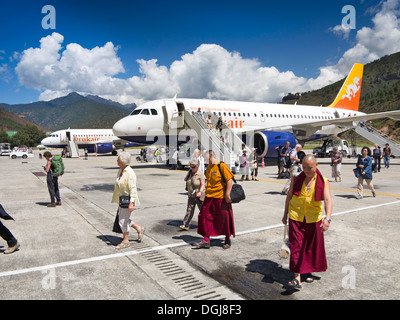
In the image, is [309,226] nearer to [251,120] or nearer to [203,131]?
[203,131]

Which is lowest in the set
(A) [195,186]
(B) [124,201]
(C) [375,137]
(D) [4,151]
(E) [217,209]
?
(E) [217,209]

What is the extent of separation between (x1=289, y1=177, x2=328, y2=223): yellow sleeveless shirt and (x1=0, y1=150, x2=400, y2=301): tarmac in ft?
3.07

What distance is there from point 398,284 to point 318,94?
20754 cm

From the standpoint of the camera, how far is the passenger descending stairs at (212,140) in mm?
16941

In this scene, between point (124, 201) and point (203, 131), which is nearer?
point (124, 201)

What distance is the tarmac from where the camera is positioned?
390cm

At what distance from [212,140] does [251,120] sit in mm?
6528

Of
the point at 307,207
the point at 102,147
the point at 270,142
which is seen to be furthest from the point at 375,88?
the point at 307,207

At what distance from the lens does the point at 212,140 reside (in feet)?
57.5

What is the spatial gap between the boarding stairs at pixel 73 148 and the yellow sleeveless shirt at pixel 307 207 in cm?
4131

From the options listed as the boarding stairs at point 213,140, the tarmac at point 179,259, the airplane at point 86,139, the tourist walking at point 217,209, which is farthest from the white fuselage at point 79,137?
the tourist walking at point 217,209

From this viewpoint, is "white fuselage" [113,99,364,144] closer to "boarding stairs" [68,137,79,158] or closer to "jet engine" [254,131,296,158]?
"jet engine" [254,131,296,158]

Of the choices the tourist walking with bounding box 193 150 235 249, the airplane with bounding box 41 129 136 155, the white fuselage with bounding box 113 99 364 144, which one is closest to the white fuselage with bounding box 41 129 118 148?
the airplane with bounding box 41 129 136 155
